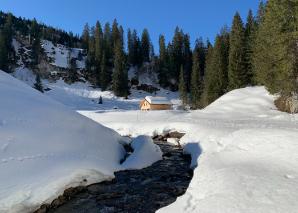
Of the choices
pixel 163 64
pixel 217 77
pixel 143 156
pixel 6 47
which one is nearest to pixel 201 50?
pixel 163 64

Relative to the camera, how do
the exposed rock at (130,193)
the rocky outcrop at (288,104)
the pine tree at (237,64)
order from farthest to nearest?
the pine tree at (237,64) < the rocky outcrop at (288,104) < the exposed rock at (130,193)

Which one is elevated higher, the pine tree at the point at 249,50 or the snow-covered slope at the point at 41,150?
the pine tree at the point at 249,50

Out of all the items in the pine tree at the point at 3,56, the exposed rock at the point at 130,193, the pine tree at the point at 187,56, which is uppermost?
the pine tree at the point at 187,56

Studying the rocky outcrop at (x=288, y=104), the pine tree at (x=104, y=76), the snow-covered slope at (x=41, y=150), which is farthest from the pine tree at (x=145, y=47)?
the snow-covered slope at (x=41, y=150)

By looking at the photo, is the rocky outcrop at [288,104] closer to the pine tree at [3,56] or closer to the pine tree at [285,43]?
the pine tree at [285,43]

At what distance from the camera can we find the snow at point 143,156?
782 inches

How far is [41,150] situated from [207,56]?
251 feet

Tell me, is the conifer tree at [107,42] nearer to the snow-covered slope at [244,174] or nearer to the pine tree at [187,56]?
the pine tree at [187,56]

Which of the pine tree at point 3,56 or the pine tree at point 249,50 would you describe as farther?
the pine tree at point 3,56

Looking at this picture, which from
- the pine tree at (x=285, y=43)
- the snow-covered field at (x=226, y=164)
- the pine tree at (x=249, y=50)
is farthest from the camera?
the pine tree at (x=249, y=50)

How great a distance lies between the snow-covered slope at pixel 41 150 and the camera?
482 inches

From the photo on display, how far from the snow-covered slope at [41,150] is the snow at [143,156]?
2.46ft

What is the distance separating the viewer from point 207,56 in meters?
87.4

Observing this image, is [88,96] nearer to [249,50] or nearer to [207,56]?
[207,56]
